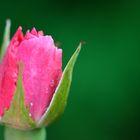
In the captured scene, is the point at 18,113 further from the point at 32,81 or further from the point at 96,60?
the point at 96,60

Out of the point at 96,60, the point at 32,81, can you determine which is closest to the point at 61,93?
the point at 32,81

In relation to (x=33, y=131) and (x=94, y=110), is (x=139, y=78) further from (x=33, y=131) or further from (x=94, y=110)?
(x=33, y=131)

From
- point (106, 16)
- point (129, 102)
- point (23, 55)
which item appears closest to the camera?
point (23, 55)

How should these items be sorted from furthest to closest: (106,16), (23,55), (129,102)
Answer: (106,16) → (129,102) → (23,55)

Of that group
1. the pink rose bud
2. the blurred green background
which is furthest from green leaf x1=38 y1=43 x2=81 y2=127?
the blurred green background

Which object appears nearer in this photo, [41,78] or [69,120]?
[41,78]

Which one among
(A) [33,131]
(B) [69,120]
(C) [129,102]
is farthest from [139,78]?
(A) [33,131]

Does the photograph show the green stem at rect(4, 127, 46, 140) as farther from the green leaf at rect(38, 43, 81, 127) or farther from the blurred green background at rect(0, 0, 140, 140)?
the blurred green background at rect(0, 0, 140, 140)
